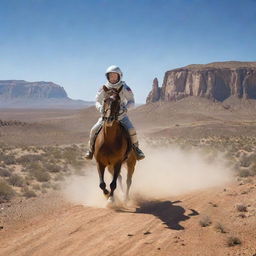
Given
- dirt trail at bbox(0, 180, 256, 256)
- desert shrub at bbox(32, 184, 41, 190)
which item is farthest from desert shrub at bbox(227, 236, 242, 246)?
desert shrub at bbox(32, 184, 41, 190)

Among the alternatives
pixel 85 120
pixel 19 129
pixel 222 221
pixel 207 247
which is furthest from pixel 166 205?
pixel 85 120

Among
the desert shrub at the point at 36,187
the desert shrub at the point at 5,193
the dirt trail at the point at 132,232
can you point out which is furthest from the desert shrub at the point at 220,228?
the desert shrub at the point at 36,187

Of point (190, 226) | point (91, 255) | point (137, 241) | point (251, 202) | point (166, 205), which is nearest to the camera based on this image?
point (91, 255)

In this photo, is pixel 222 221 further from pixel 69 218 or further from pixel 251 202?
pixel 69 218

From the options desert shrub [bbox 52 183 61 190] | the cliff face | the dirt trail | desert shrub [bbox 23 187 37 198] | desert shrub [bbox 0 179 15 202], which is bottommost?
desert shrub [bbox 52 183 61 190]

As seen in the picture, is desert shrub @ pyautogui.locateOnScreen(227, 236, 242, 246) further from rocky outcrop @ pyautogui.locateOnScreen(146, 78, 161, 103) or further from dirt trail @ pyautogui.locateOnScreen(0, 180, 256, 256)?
rocky outcrop @ pyautogui.locateOnScreen(146, 78, 161, 103)

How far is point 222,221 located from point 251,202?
5.60 ft

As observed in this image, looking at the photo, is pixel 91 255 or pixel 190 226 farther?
pixel 190 226

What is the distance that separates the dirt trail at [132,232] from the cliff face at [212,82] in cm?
10702

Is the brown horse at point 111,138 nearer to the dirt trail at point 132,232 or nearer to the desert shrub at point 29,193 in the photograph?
the dirt trail at point 132,232

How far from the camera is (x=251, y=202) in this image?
31.0ft

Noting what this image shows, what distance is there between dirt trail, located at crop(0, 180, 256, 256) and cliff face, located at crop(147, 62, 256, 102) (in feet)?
351

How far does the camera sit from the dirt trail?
21.8 feet

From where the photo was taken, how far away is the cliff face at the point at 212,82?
112m
